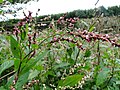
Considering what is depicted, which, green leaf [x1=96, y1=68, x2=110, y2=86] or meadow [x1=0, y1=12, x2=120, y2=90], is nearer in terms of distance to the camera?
meadow [x1=0, y1=12, x2=120, y2=90]

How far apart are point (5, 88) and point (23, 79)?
0.40ft

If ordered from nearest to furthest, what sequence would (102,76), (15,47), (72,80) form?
(15,47) → (72,80) → (102,76)

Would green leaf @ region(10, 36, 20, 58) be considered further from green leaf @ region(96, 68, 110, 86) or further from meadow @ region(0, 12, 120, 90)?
green leaf @ region(96, 68, 110, 86)

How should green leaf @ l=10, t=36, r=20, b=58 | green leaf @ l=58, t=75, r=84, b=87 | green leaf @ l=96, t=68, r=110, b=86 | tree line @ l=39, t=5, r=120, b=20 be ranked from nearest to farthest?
green leaf @ l=10, t=36, r=20, b=58 → green leaf @ l=58, t=75, r=84, b=87 → green leaf @ l=96, t=68, r=110, b=86 → tree line @ l=39, t=5, r=120, b=20

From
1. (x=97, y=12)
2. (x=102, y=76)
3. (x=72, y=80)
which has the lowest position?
(x=102, y=76)

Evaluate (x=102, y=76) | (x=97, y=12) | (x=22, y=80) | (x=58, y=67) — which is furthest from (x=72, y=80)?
(x=97, y=12)

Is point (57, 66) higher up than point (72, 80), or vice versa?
point (72, 80)

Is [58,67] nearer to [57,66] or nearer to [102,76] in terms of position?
[57,66]

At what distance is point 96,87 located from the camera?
92.8 inches

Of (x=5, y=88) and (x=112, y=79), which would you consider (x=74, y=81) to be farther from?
(x=112, y=79)

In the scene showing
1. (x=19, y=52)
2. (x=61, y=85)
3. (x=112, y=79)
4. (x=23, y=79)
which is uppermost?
(x=19, y=52)

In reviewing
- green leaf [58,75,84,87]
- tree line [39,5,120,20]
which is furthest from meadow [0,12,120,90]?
tree line [39,5,120,20]

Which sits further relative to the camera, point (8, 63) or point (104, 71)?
point (104, 71)

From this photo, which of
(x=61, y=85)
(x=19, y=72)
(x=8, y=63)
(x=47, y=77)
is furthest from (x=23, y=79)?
(x=47, y=77)
